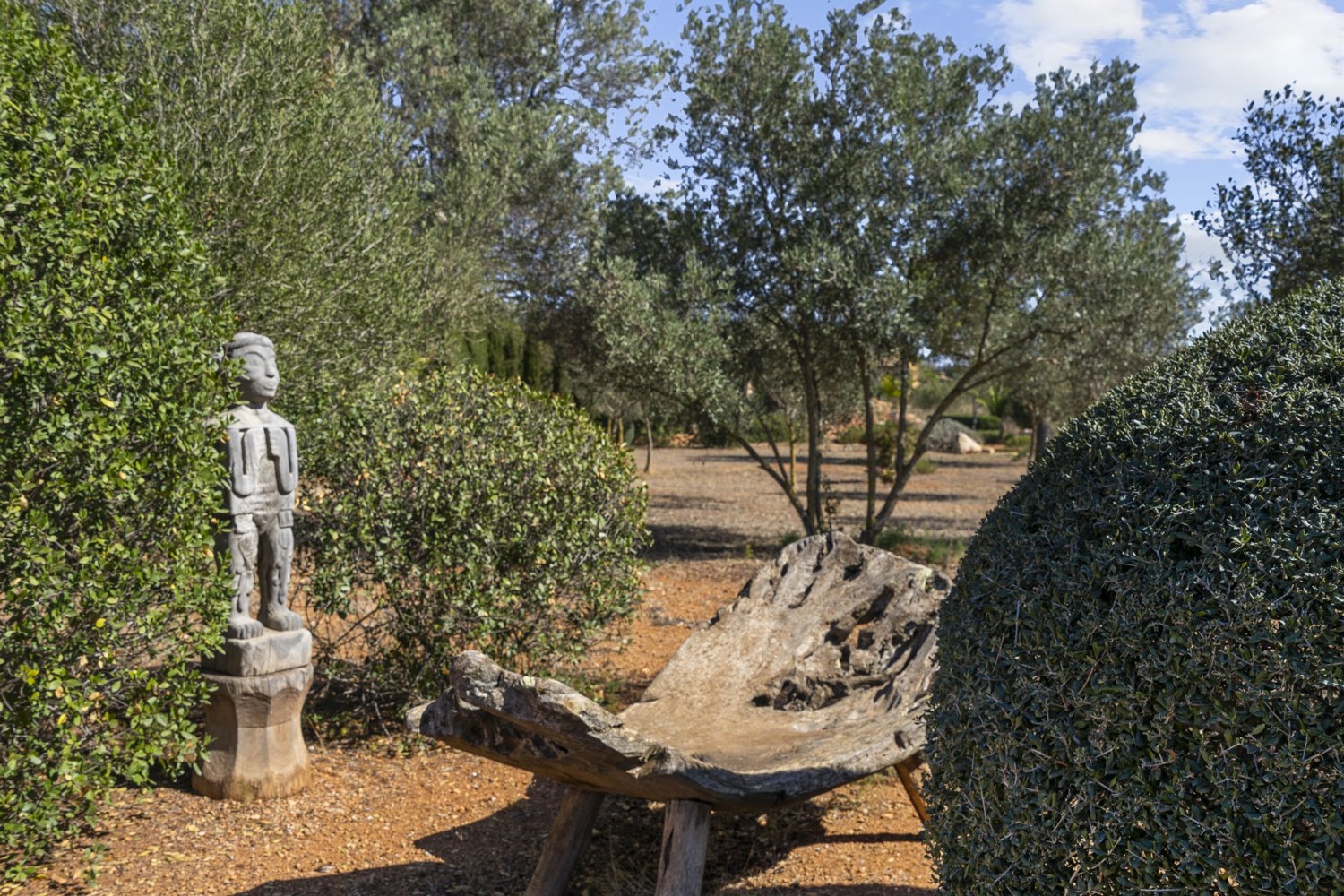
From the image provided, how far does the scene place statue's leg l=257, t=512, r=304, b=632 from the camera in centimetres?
529

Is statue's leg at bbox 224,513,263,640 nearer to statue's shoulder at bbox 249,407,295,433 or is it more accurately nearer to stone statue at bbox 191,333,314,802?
stone statue at bbox 191,333,314,802

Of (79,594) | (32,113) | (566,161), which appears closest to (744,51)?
(566,161)

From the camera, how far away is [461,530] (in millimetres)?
5875

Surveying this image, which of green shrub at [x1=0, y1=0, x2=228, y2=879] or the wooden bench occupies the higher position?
green shrub at [x1=0, y1=0, x2=228, y2=879]

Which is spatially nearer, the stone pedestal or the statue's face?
the stone pedestal

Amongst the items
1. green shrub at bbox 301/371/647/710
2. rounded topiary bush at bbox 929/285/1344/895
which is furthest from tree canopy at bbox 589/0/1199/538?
rounded topiary bush at bbox 929/285/1344/895

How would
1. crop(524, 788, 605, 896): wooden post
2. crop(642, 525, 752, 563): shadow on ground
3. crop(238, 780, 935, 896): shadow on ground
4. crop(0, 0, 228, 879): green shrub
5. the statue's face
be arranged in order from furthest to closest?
1. crop(642, 525, 752, 563): shadow on ground
2. the statue's face
3. crop(238, 780, 935, 896): shadow on ground
4. crop(524, 788, 605, 896): wooden post
5. crop(0, 0, 228, 879): green shrub

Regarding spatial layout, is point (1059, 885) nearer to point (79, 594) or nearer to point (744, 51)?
point (79, 594)

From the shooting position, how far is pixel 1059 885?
237 centimetres

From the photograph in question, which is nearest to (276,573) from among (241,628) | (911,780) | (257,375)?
(241,628)

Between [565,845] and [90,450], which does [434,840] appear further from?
[90,450]

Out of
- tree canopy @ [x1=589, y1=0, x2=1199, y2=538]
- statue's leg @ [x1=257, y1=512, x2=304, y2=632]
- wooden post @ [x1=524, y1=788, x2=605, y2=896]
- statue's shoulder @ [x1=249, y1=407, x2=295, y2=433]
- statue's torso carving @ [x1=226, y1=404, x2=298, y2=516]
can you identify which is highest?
tree canopy @ [x1=589, y1=0, x2=1199, y2=538]

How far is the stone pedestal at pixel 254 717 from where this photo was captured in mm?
5027

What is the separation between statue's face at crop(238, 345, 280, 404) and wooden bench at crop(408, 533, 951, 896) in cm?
233
